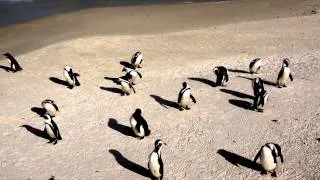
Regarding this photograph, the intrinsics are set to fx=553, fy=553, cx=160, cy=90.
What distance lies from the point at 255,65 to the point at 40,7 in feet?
69.3

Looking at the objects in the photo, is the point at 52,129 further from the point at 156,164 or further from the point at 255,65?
the point at 255,65

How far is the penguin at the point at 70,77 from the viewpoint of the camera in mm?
19641

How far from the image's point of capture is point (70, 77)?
1972 cm

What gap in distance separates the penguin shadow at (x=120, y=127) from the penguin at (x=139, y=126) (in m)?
0.37

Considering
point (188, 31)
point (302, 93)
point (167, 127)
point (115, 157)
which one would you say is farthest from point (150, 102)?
point (188, 31)

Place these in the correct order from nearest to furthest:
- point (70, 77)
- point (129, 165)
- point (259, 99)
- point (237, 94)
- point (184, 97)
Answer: point (129, 165)
point (259, 99)
point (184, 97)
point (237, 94)
point (70, 77)

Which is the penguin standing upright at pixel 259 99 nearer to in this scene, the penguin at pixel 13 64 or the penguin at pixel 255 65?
the penguin at pixel 255 65

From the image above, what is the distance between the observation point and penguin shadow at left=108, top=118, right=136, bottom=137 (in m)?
16.1

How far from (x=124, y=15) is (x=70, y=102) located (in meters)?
14.3

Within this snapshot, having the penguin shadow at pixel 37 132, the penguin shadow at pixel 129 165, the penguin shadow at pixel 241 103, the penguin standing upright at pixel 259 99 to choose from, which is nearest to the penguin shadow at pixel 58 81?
the penguin shadow at pixel 37 132

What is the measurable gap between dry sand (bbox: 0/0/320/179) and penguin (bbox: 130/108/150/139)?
9.1 inches

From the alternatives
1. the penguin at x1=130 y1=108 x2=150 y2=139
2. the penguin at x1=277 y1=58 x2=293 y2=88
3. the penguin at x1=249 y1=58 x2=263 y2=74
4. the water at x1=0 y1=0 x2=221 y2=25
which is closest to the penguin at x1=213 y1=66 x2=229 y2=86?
the penguin at x1=249 y1=58 x2=263 y2=74

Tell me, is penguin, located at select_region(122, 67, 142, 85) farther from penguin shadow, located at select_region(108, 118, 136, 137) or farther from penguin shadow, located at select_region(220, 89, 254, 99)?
penguin shadow, located at select_region(220, 89, 254, 99)

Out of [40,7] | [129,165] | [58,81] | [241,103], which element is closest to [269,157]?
[129,165]
